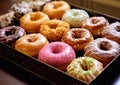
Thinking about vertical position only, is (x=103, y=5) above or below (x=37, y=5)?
below

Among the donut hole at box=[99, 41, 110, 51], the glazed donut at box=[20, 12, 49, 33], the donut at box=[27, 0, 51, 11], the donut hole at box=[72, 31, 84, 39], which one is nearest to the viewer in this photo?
the donut hole at box=[99, 41, 110, 51]

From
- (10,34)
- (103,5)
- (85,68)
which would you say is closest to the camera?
(85,68)

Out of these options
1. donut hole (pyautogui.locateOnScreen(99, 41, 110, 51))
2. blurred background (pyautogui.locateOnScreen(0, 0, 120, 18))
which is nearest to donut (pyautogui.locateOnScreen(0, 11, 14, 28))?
blurred background (pyautogui.locateOnScreen(0, 0, 120, 18))

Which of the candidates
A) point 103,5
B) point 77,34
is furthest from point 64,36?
point 103,5

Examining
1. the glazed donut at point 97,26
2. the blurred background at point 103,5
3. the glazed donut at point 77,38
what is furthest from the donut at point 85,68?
the blurred background at point 103,5

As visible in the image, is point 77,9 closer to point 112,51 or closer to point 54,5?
point 54,5

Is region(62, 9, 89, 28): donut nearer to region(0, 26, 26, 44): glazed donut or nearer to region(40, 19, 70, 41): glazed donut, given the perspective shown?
region(40, 19, 70, 41): glazed donut

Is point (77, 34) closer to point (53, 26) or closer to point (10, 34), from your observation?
point (53, 26)
